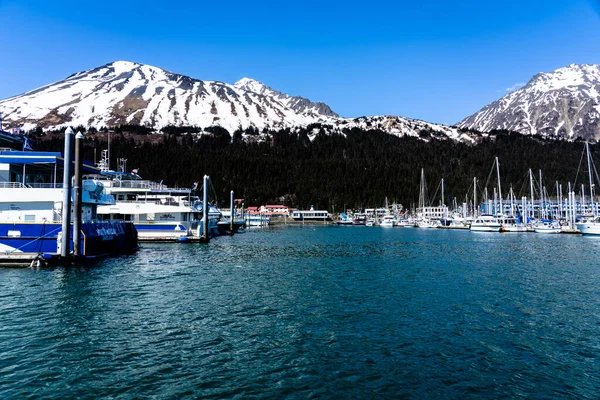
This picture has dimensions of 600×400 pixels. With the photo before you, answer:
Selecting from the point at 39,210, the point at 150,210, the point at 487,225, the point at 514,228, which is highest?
the point at 150,210

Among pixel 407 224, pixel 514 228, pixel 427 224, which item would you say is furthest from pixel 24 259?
pixel 407 224

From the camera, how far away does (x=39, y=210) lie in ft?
130

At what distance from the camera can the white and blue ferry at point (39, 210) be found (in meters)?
36.3

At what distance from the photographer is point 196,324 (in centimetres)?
1908

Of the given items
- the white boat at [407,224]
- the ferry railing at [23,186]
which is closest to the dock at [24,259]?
the ferry railing at [23,186]

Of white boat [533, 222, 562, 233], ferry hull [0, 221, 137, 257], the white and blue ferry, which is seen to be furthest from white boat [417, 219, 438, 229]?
ferry hull [0, 221, 137, 257]

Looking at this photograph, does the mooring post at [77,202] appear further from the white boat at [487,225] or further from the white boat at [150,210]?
the white boat at [487,225]

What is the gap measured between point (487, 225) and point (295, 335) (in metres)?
105

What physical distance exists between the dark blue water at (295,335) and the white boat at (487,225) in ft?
265

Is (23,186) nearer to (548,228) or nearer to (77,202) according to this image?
(77,202)

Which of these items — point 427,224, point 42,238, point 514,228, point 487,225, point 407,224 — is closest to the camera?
point 42,238

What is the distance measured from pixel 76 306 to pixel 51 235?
58.4ft

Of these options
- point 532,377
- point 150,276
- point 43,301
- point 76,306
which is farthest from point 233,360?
point 150,276

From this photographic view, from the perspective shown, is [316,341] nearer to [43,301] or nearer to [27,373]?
[27,373]
